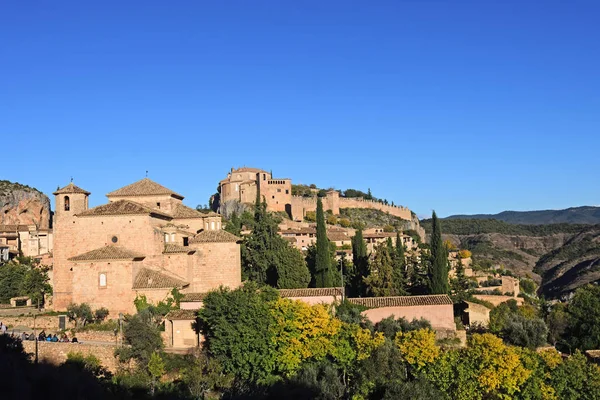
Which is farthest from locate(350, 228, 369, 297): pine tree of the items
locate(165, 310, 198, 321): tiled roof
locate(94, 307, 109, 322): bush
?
locate(94, 307, 109, 322): bush

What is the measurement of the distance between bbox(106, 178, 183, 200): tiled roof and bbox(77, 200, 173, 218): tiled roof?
2.88 m

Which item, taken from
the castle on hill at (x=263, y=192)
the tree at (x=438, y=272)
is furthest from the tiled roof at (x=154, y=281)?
the castle on hill at (x=263, y=192)

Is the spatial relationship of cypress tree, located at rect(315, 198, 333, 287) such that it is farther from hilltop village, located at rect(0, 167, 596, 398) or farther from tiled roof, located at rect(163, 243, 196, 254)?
tiled roof, located at rect(163, 243, 196, 254)

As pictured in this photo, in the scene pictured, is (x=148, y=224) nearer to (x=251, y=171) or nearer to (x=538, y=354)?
(x=538, y=354)

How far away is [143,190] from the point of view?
3198 cm

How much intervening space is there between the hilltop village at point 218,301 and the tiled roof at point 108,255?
8 centimetres

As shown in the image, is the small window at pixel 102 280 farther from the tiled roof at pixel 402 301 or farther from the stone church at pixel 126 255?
the tiled roof at pixel 402 301

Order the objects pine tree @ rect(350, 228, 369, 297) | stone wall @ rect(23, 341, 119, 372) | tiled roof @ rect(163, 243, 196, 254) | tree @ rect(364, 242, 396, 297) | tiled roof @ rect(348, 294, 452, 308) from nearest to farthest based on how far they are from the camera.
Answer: stone wall @ rect(23, 341, 119, 372)
tiled roof @ rect(348, 294, 452, 308)
tiled roof @ rect(163, 243, 196, 254)
tree @ rect(364, 242, 396, 297)
pine tree @ rect(350, 228, 369, 297)

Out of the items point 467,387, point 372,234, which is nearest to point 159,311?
point 467,387

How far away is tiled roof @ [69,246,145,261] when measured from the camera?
26.3 m

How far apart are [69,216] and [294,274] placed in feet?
38.5

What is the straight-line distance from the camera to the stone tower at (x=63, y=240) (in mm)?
28859

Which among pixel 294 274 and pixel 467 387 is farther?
pixel 294 274

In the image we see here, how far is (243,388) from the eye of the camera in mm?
21531
